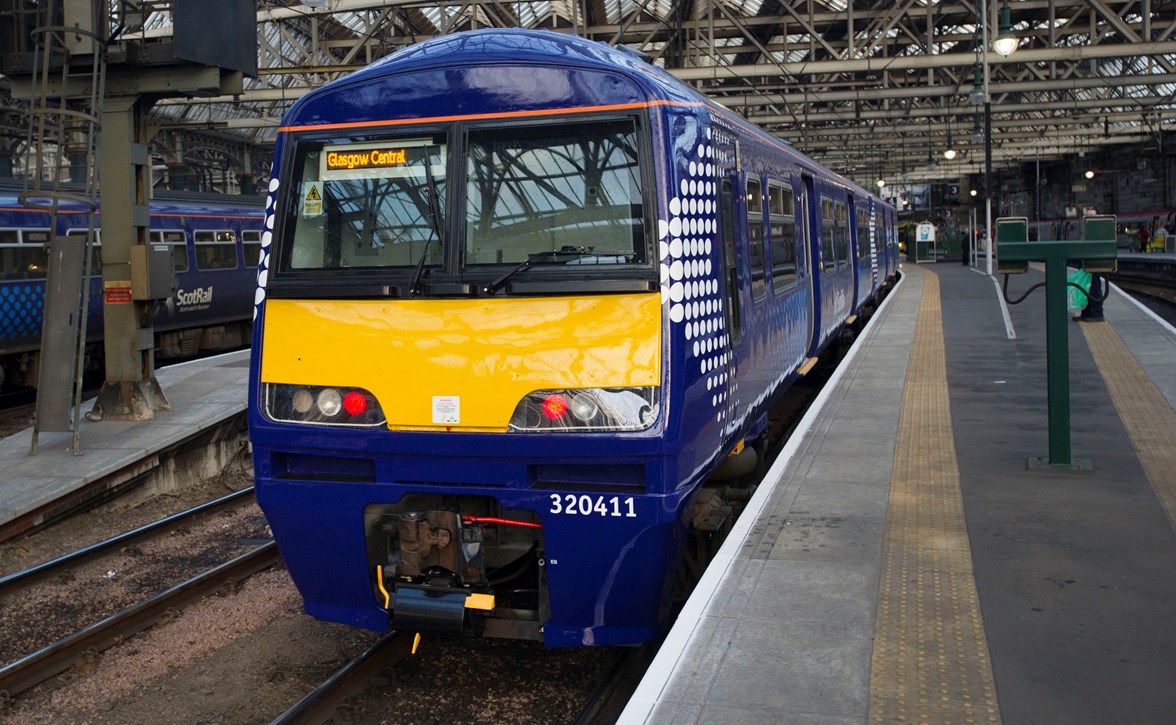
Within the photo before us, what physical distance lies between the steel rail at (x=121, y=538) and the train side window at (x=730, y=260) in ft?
16.9

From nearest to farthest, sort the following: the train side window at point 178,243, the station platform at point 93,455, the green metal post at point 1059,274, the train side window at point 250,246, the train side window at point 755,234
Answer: the train side window at point 755,234 < the green metal post at point 1059,274 < the station platform at point 93,455 < the train side window at point 178,243 < the train side window at point 250,246

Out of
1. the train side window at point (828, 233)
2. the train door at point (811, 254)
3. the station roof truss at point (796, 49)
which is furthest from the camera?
the station roof truss at point (796, 49)

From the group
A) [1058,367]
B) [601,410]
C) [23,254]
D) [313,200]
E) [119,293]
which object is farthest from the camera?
[23,254]

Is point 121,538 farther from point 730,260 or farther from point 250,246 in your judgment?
point 250,246

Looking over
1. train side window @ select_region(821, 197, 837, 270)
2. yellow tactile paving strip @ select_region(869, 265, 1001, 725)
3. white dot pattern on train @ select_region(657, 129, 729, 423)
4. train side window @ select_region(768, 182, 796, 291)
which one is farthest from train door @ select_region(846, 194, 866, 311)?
white dot pattern on train @ select_region(657, 129, 729, 423)

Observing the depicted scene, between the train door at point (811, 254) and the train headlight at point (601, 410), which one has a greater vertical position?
the train door at point (811, 254)

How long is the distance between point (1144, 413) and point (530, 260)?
6.67 metres

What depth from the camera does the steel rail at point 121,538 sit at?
764 cm

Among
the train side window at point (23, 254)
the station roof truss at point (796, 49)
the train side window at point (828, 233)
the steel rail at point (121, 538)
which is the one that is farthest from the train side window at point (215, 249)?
the train side window at point (828, 233)

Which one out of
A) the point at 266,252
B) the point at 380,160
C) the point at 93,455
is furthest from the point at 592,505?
the point at 93,455

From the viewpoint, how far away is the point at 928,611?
4.73 meters

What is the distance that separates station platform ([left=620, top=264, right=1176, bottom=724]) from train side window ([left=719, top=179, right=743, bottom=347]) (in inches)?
43.1

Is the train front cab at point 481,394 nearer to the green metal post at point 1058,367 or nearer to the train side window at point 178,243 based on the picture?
the green metal post at point 1058,367

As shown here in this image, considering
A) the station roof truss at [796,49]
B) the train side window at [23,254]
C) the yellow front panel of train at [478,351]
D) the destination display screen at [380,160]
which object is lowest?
the yellow front panel of train at [478,351]
